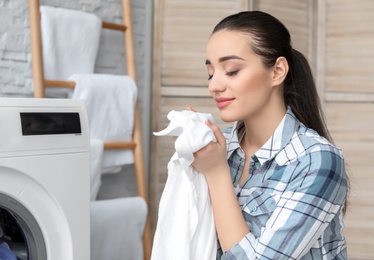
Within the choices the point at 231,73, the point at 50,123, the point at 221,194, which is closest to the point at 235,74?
the point at 231,73

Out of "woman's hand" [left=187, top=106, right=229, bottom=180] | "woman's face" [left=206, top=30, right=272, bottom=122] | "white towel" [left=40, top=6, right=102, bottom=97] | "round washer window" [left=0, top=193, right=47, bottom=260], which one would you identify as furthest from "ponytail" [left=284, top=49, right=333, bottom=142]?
"white towel" [left=40, top=6, right=102, bottom=97]

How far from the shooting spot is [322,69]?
2715 mm

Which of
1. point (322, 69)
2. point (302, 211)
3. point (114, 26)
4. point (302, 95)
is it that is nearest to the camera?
point (302, 211)

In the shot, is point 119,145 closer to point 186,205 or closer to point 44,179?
point 44,179

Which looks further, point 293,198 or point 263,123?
point 263,123

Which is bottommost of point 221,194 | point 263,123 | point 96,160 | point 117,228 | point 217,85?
point 117,228

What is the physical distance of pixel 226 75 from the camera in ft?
3.74

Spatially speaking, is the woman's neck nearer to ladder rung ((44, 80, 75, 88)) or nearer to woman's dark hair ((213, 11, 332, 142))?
woman's dark hair ((213, 11, 332, 142))

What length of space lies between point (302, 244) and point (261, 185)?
18cm

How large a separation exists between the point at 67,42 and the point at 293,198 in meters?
1.46

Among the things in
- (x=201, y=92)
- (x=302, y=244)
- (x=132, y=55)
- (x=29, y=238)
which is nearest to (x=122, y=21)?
(x=132, y=55)

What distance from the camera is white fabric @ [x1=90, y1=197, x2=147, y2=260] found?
7.01 ft

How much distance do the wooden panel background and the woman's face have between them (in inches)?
56.7

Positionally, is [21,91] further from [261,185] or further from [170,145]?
[261,185]
